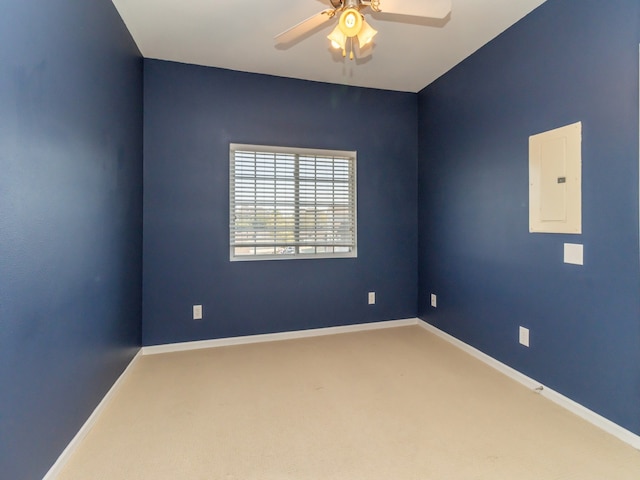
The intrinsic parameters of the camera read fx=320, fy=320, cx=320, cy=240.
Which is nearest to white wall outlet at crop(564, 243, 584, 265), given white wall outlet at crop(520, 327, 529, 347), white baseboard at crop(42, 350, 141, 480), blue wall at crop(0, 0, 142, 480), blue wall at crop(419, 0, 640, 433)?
blue wall at crop(419, 0, 640, 433)

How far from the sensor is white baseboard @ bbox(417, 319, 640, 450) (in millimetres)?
1775

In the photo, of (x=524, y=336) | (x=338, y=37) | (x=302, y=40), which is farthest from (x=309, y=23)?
(x=524, y=336)

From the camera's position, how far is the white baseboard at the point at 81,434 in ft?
4.96

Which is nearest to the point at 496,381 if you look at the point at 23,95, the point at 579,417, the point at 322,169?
the point at 579,417

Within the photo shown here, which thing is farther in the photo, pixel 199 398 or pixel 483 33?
pixel 483 33

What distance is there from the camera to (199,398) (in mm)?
2211

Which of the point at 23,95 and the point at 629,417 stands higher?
the point at 23,95

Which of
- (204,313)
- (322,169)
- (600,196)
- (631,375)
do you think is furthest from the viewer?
(322,169)

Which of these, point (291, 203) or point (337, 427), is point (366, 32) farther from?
point (337, 427)

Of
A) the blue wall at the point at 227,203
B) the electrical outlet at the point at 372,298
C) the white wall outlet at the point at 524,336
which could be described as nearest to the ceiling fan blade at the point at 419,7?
the blue wall at the point at 227,203

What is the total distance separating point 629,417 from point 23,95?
10.8 ft

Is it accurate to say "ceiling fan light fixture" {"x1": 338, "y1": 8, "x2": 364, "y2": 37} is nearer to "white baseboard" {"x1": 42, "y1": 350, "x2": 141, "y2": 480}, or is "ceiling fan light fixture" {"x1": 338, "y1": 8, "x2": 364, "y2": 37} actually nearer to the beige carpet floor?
the beige carpet floor

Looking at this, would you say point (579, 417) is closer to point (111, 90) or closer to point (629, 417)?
point (629, 417)

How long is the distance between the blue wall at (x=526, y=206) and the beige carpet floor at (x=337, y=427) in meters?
0.32
